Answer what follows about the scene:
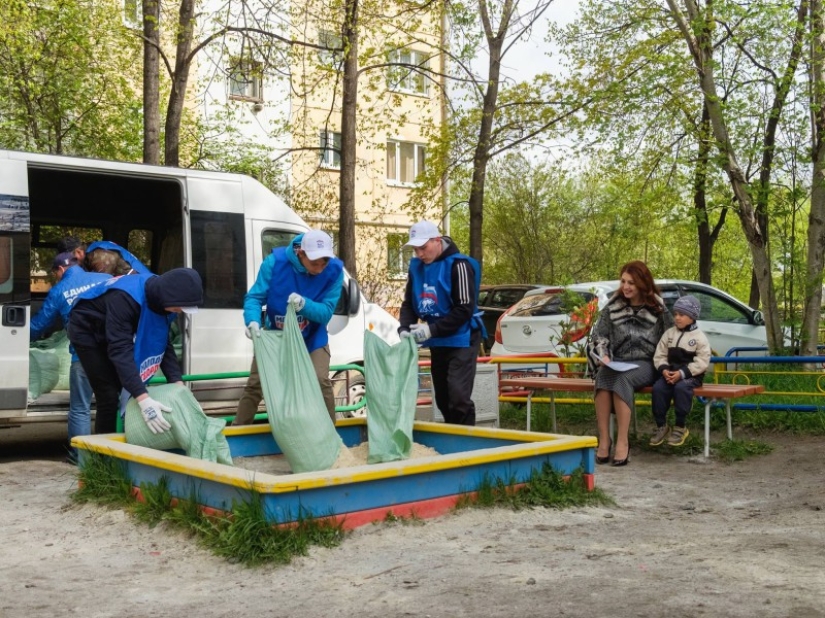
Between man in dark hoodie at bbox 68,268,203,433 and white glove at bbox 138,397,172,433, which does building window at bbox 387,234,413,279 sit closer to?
man in dark hoodie at bbox 68,268,203,433

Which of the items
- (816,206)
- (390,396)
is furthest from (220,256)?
(816,206)

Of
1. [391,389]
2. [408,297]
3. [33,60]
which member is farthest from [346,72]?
[391,389]

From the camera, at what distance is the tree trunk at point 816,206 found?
516 inches

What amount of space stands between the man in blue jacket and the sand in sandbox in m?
1.65

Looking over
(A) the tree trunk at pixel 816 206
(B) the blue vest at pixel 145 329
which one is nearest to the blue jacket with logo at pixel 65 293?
(B) the blue vest at pixel 145 329

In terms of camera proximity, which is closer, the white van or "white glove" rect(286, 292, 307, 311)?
"white glove" rect(286, 292, 307, 311)

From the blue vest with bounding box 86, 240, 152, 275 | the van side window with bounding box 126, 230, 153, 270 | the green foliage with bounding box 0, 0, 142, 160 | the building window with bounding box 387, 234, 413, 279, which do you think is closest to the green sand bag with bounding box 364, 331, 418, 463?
the blue vest with bounding box 86, 240, 152, 275

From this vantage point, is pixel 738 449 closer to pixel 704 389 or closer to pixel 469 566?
pixel 704 389

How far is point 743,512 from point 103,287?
14.2ft

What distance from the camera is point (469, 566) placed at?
484 cm

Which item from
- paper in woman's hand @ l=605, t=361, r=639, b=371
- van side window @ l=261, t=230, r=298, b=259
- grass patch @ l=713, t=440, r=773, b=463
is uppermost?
van side window @ l=261, t=230, r=298, b=259

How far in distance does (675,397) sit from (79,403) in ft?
15.1

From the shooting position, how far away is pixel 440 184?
26141 mm

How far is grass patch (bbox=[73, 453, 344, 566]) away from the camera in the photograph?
4.97 meters
